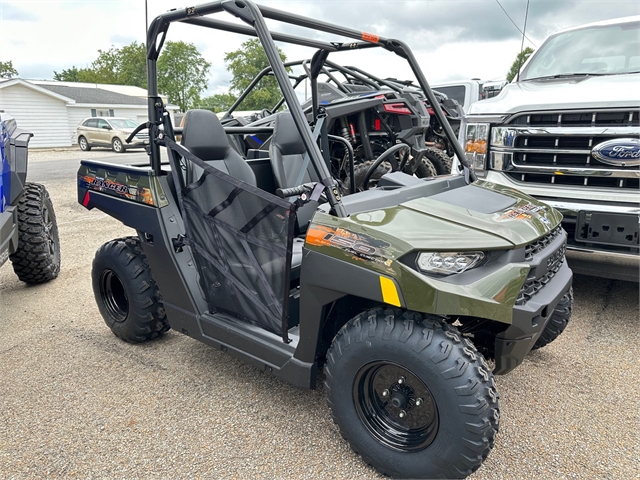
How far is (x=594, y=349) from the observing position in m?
3.05

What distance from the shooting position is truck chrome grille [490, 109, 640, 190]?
3184 mm

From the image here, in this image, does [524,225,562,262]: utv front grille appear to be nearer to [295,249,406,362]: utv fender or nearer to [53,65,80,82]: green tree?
[295,249,406,362]: utv fender

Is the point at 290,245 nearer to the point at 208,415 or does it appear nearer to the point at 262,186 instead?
the point at 208,415

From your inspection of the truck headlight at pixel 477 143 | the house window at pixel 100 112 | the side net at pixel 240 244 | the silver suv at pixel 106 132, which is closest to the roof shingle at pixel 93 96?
the house window at pixel 100 112

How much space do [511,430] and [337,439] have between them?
32.0 inches

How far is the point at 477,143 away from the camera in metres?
3.85

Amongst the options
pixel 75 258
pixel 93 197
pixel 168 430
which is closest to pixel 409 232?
pixel 168 430

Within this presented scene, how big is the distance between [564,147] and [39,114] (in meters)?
30.8

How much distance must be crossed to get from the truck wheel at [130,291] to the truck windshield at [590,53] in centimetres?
355

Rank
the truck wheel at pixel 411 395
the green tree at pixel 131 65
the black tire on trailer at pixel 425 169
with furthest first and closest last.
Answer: the green tree at pixel 131 65
the black tire on trailer at pixel 425 169
the truck wheel at pixel 411 395

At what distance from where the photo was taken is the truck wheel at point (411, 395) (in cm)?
177

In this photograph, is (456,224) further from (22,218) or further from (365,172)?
(22,218)

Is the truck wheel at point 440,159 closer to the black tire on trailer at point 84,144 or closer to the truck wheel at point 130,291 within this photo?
the truck wheel at point 130,291

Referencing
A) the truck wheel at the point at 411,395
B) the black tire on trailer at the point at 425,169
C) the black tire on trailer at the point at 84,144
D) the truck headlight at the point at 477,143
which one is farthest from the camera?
the black tire on trailer at the point at 84,144
